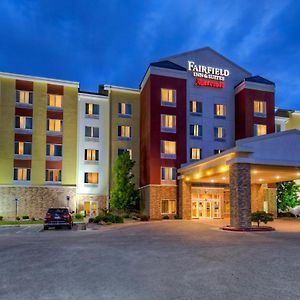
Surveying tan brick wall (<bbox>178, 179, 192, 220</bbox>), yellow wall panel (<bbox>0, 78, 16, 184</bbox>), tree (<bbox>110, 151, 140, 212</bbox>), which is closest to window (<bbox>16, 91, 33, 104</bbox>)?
yellow wall panel (<bbox>0, 78, 16, 184</bbox>)

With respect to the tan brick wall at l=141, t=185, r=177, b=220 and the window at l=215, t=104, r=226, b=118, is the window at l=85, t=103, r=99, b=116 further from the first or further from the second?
the window at l=215, t=104, r=226, b=118

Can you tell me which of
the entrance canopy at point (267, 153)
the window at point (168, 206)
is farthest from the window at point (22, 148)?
the entrance canopy at point (267, 153)

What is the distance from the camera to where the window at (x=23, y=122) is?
41.1m

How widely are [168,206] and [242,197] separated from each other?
14.4m

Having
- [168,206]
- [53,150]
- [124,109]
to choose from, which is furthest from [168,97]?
[53,150]

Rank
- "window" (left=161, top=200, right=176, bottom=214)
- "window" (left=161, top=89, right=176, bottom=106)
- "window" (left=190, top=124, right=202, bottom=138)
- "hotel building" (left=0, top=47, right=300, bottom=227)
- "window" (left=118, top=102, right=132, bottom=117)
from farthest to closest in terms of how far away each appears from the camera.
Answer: "window" (left=118, top=102, right=132, bottom=117) < "window" (left=190, top=124, right=202, bottom=138) < "window" (left=161, top=89, right=176, bottom=106) < "hotel building" (left=0, top=47, right=300, bottom=227) < "window" (left=161, top=200, right=176, bottom=214)

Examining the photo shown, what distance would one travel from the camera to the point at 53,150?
4216 centimetres

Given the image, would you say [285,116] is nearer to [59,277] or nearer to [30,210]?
[30,210]

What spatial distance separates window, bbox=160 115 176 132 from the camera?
4011 centimetres

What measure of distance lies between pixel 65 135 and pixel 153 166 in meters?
11.0

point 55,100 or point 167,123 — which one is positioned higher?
point 55,100

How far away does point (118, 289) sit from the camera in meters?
8.23

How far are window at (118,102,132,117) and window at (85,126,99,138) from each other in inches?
136

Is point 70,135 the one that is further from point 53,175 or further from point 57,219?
point 57,219
